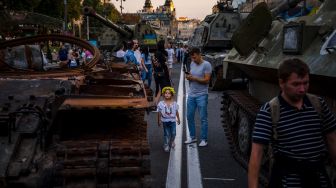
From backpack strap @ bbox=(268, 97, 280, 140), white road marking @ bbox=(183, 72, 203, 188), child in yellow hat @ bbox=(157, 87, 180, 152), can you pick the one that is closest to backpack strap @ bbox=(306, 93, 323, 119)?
backpack strap @ bbox=(268, 97, 280, 140)

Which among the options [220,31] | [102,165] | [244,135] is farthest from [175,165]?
[220,31]

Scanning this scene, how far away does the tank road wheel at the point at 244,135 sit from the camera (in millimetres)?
7677

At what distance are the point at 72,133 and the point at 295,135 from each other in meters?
2.42

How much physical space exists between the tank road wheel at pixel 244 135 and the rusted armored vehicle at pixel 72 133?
7.18 feet

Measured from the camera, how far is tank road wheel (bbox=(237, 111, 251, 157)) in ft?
25.2

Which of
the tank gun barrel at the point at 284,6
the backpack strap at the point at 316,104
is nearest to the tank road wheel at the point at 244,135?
the tank gun barrel at the point at 284,6

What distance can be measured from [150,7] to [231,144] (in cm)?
9927

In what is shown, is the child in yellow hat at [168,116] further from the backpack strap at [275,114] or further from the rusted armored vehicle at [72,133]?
the backpack strap at [275,114]

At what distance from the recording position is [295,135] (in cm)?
379

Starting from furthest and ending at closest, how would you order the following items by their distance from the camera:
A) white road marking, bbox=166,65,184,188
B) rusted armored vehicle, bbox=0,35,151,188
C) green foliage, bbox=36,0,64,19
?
green foliage, bbox=36,0,64,19, white road marking, bbox=166,65,184,188, rusted armored vehicle, bbox=0,35,151,188

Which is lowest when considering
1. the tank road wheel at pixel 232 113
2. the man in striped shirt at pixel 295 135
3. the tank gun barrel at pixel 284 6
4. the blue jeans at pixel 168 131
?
the blue jeans at pixel 168 131

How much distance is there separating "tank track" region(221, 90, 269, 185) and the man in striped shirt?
257 cm

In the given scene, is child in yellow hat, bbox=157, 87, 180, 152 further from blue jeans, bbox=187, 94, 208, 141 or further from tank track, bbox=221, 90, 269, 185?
tank track, bbox=221, 90, 269, 185

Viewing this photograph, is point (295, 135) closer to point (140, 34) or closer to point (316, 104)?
point (316, 104)
